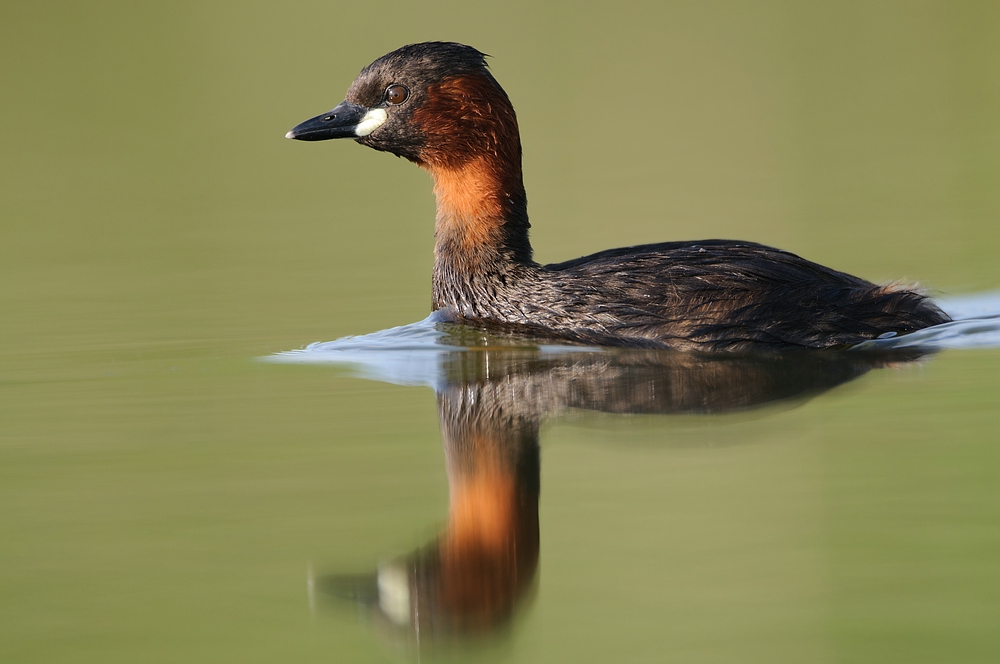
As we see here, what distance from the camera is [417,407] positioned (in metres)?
7.00

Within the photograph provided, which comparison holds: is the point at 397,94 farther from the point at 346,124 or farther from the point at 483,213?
the point at 483,213

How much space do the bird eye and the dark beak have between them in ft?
0.64

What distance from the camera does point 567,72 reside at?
2339 centimetres

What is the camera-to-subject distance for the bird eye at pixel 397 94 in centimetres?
890

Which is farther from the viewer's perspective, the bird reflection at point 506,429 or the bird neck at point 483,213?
the bird neck at point 483,213

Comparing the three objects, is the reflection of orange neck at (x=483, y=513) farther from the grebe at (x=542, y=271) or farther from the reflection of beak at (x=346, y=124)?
the reflection of beak at (x=346, y=124)

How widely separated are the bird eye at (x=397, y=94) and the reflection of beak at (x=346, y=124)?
96 mm

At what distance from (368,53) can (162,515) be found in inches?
721

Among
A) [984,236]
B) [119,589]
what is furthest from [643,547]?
[984,236]

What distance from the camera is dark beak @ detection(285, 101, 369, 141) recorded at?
8898 mm

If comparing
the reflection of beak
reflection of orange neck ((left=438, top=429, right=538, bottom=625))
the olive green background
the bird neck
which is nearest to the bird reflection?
reflection of orange neck ((left=438, top=429, right=538, bottom=625))

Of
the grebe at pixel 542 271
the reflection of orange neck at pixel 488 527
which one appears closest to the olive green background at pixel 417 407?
the reflection of orange neck at pixel 488 527

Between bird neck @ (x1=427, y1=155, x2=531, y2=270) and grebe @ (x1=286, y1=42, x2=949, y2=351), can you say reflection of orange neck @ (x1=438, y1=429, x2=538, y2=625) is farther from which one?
bird neck @ (x1=427, y1=155, x2=531, y2=270)

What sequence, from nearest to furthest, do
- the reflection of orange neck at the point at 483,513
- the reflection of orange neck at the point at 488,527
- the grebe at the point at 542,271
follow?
the reflection of orange neck at the point at 488,527
the reflection of orange neck at the point at 483,513
the grebe at the point at 542,271
